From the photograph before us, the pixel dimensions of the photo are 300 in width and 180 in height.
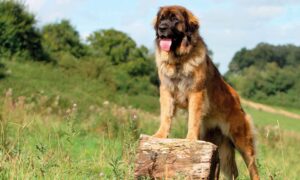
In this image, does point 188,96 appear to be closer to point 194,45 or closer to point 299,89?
point 194,45

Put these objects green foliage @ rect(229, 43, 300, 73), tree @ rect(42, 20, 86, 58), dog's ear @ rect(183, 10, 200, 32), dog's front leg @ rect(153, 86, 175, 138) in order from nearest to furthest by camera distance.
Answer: dog's front leg @ rect(153, 86, 175, 138) → dog's ear @ rect(183, 10, 200, 32) → tree @ rect(42, 20, 86, 58) → green foliage @ rect(229, 43, 300, 73)

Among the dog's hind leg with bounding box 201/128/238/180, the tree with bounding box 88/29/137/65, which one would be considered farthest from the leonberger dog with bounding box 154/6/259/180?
the tree with bounding box 88/29/137/65

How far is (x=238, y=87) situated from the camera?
96.8 metres

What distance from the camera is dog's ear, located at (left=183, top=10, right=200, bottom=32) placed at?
315 inches

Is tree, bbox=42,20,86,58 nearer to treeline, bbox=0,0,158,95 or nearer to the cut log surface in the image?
treeline, bbox=0,0,158,95

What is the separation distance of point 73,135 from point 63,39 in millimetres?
72543

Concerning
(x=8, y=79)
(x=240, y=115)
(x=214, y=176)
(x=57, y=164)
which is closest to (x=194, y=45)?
(x=240, y=115)

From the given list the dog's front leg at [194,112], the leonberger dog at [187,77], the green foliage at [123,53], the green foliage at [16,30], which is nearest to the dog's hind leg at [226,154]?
the leonberger dog at [187,77]

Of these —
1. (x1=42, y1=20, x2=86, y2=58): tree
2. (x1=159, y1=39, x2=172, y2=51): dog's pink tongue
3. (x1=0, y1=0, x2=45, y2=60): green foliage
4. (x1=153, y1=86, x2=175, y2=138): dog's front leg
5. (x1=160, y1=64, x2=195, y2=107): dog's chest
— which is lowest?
(x1=153, y1=86, x2=175, y2=138): dog's front leg

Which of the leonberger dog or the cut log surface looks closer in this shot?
the cut log surface

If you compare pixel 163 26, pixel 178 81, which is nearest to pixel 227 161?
pixel 178 81

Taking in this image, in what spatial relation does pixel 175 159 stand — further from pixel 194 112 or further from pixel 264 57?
pixel 264 57

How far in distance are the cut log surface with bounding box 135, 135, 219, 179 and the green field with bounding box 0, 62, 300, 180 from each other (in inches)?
7.6

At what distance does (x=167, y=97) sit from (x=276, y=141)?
555 inches
